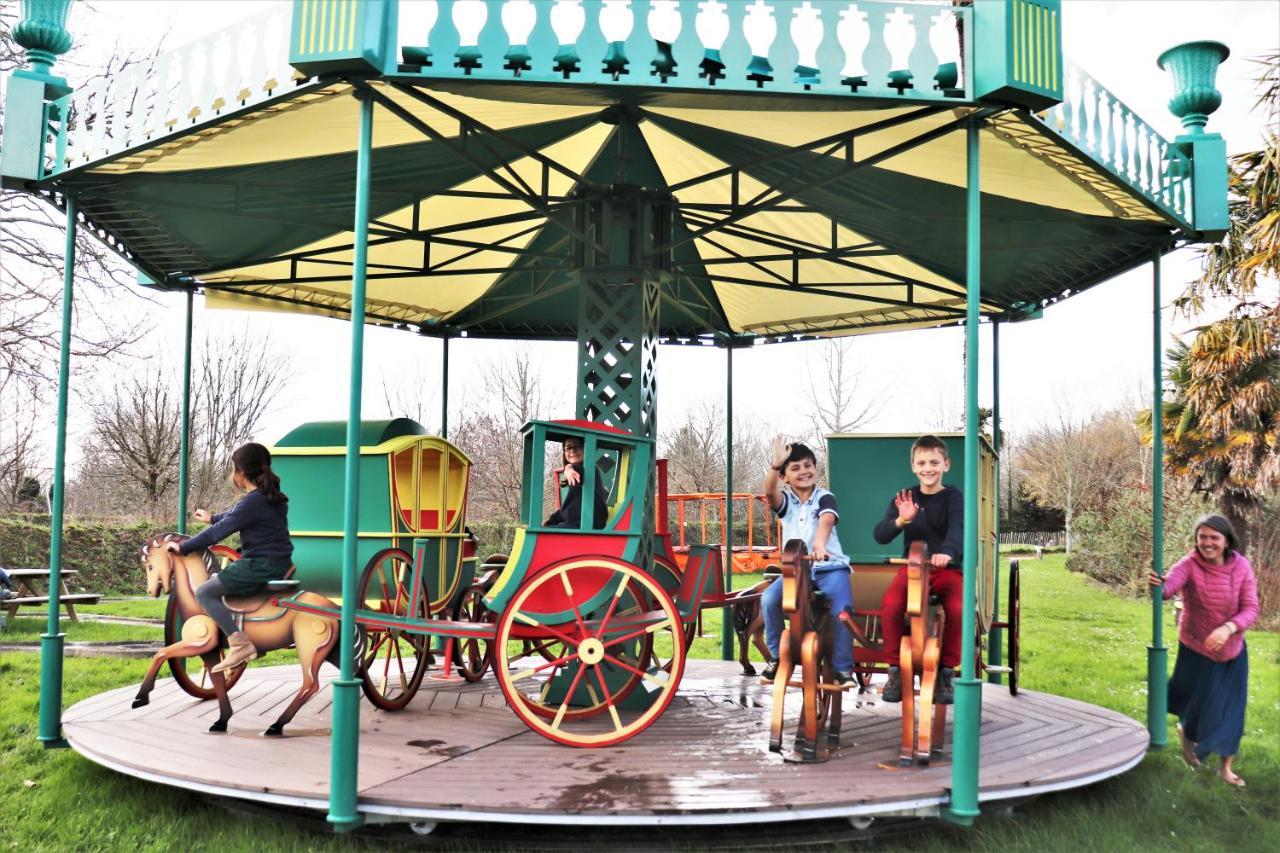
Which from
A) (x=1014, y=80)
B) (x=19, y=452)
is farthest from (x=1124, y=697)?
(x=19, y=452)

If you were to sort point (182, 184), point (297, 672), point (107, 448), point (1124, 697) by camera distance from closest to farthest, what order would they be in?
point (182, 184) < point (297, 672) < point (1124, 697) < point (107, 448)

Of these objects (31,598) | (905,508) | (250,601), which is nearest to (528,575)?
(250,601)

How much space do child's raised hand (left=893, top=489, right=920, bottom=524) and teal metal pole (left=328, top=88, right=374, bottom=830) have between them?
2.95 metres

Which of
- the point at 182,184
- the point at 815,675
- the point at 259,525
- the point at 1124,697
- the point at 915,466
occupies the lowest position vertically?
the point at 1124,697

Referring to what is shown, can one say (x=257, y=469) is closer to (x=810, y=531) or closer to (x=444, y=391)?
(x=810, y=531)

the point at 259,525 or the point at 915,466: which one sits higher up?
the point at 915,466

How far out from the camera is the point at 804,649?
5.88 m

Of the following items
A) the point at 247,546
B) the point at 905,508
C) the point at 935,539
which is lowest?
the point at 247,546

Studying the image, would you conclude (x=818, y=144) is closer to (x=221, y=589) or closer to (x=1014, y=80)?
(x=1014, y=80)

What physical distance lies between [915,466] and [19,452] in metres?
24.3

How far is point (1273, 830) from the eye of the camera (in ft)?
21.6

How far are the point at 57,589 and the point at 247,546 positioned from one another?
4.84 ft

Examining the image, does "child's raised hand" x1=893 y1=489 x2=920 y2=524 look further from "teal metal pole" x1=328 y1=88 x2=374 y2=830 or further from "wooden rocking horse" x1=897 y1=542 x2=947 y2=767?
"teal metal pole" x1=328 y1=88 x2=374 y2=830

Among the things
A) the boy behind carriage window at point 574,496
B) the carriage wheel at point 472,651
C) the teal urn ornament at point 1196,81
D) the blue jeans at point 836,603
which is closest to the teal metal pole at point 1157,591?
the teal urn ornament at point 1196,81
